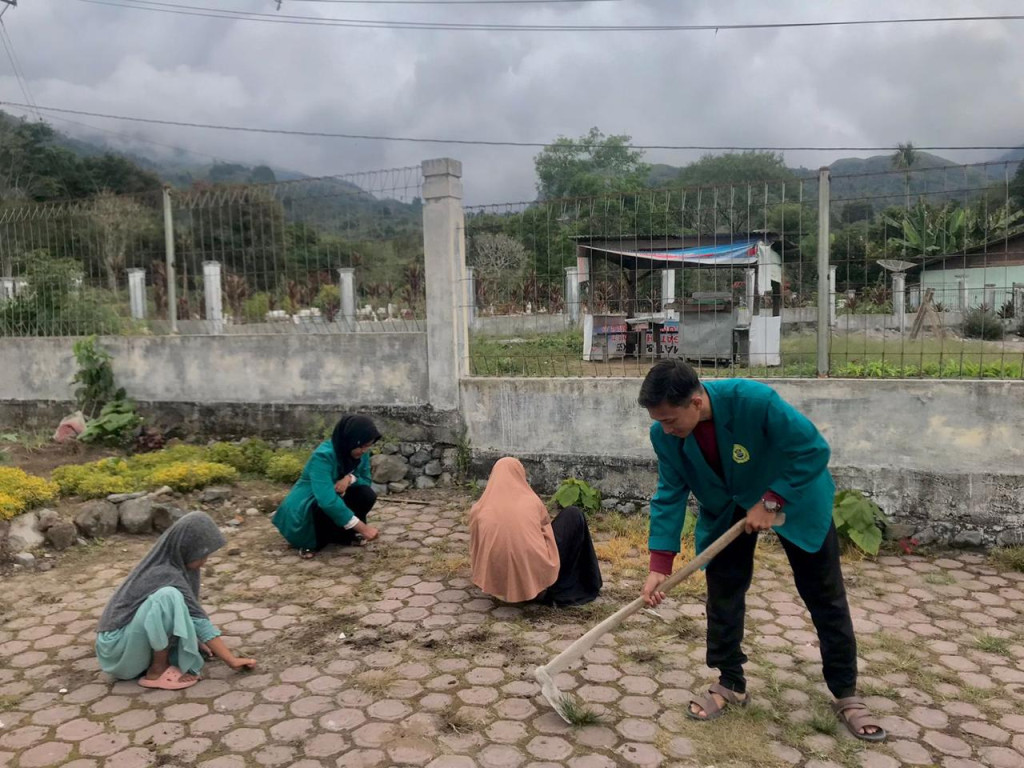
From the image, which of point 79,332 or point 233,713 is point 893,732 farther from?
point 79,332

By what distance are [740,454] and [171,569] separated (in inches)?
105

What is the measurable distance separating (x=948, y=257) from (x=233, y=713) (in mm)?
5264

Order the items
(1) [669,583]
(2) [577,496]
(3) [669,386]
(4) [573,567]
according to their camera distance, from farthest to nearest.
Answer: (2) [577,496]
(4) [573,567]
(1) [669,583]
(3) [669,386]

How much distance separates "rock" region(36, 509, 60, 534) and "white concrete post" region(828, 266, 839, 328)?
19.2ft

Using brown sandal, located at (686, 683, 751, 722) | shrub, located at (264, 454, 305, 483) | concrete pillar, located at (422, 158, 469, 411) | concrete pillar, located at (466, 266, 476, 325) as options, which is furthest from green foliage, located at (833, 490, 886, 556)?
shrub, located at (264, 454, 305, 483)

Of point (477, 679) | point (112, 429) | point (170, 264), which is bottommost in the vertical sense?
point (477, 679)

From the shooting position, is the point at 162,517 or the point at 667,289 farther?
the point at 667,289

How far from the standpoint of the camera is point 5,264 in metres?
9.12

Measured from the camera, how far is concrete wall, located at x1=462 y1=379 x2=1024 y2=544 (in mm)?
5090

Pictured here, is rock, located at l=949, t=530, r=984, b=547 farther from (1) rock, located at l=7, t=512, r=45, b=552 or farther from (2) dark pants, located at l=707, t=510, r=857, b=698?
(1) rock, located at l=7, t=512, r=45, b=552

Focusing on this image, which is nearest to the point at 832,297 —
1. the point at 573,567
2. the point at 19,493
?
the point at 573,567

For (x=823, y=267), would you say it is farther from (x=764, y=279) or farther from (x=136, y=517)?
(x=136, y=517)

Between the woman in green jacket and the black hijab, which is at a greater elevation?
the black hijab

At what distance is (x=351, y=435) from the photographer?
522 centimetres
